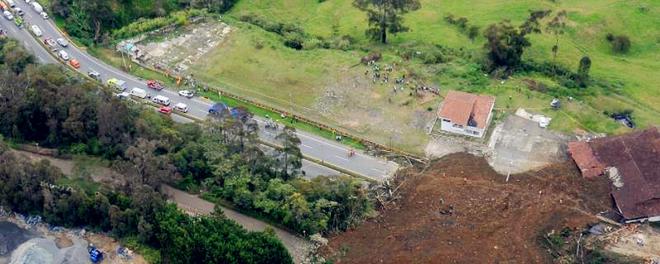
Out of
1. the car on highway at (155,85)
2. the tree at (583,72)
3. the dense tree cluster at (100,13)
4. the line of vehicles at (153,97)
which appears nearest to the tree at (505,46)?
the tree at (583,72)

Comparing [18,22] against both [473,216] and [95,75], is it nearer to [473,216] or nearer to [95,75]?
[95,75]

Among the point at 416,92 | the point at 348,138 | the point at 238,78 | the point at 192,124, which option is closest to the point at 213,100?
the point at 238,78

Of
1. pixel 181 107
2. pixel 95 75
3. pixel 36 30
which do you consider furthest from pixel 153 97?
pixel 36 30

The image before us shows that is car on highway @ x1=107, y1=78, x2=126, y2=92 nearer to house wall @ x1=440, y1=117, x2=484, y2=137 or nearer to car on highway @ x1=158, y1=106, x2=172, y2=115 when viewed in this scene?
car on highway @ x1=158, y1=106, x2=172, y2=115

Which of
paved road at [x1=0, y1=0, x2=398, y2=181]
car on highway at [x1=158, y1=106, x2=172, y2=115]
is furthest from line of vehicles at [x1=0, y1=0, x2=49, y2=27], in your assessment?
car on highway at [x1=158, y1=106, x2=172, y2=115]

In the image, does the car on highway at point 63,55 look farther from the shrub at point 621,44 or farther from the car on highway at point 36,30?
the shrub at point 621,44

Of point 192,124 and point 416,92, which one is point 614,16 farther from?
point 192,124

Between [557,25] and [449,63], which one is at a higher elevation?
[557,25]
